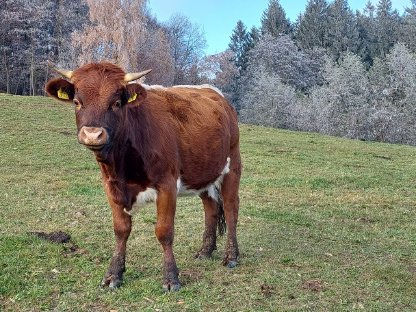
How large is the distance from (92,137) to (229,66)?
198 ft

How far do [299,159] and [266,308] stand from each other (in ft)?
49.5

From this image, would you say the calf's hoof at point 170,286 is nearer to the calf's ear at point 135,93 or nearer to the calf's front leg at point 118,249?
the calf's front leg at point 118,249

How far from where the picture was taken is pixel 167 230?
619 centimetres

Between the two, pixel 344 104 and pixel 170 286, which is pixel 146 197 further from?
pixel 344 104

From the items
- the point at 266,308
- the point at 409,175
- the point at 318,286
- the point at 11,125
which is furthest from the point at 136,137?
the point at 11,125

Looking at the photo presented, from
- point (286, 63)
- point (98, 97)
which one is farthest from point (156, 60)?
point (98, 97)

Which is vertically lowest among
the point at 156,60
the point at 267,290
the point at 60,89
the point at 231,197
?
the point at 267,290

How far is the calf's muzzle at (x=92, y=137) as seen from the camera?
5.04 m

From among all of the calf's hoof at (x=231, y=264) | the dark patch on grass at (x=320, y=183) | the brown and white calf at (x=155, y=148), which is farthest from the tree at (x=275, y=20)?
the calf's hoof at (x=231, y=264)

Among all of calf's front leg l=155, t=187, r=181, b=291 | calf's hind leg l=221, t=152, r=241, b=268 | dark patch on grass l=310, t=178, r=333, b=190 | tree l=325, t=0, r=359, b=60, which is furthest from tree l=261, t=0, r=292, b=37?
calf's front leg l=155, t=187, r=181, b=291

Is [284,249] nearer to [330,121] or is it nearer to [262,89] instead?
[330,121]

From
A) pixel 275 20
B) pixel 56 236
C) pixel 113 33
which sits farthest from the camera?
pixel 275 20

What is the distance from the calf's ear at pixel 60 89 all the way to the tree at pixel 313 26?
71966mm

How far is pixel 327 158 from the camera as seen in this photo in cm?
2116
